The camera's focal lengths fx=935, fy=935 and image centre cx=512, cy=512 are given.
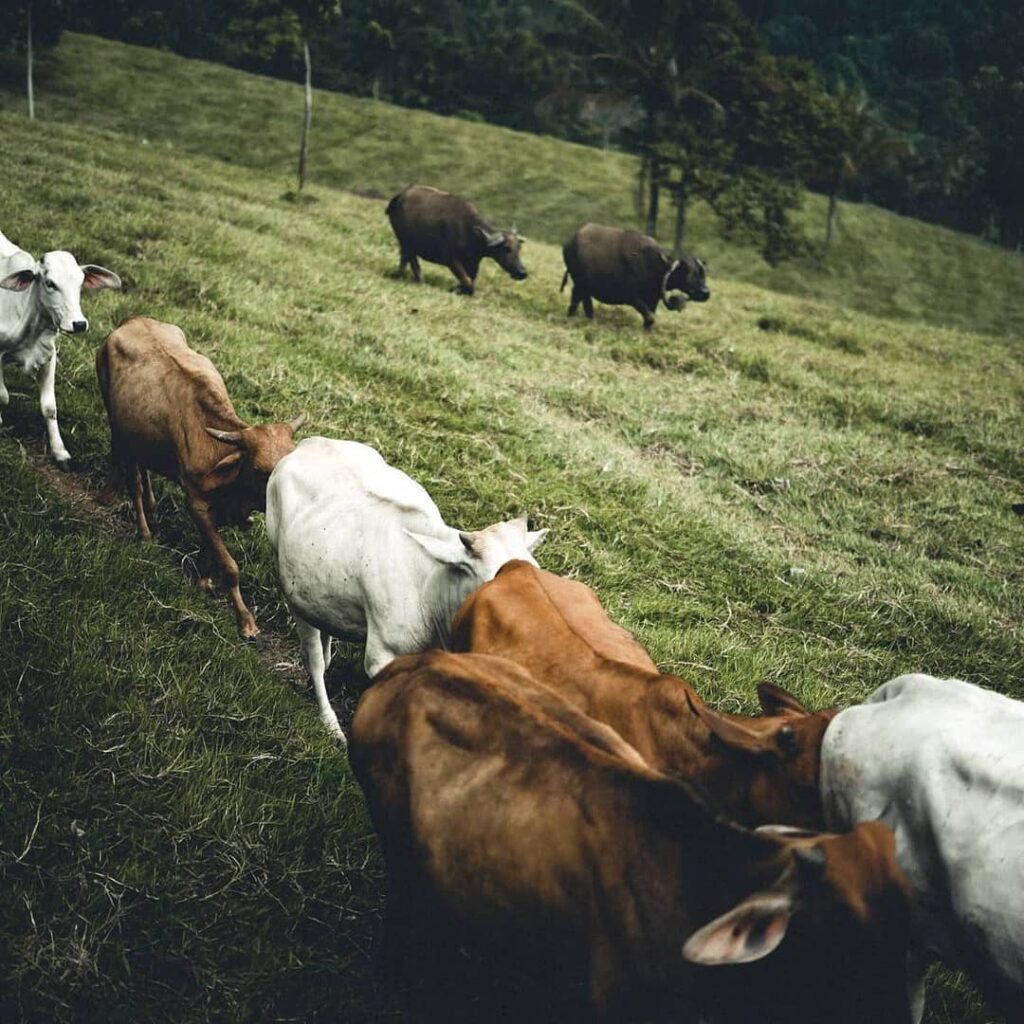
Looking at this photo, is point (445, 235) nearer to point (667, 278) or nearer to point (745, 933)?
point (667, 278)

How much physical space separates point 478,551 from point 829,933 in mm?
2256

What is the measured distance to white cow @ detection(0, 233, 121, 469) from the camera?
6.71 metres

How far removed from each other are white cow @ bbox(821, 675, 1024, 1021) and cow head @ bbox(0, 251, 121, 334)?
233 inches

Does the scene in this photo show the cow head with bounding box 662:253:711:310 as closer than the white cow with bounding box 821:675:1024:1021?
No

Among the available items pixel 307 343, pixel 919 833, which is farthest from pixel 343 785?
pixel 307 343

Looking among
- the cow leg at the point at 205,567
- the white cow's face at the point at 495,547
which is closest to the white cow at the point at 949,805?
the white cow's face at the point at 495,547

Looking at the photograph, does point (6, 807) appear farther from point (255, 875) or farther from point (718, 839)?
point (718, 839)

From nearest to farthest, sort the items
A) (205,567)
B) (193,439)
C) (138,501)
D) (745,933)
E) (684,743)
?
(745,933)
(684,743)
(193,439)
(205,567)
(138,501)

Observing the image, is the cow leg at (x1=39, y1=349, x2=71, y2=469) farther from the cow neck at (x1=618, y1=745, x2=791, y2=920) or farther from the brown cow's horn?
the cow neck at (x1=618, y1=745, x2=791, y2=920)

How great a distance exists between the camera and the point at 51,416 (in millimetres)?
6688

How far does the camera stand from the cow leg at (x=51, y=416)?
6.65 metres

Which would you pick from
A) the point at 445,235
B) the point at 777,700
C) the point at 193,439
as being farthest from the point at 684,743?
the point at 445,235

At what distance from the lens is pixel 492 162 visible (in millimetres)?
39062

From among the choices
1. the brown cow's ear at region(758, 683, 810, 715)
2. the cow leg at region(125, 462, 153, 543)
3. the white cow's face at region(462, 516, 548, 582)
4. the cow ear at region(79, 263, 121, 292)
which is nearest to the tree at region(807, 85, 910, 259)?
the cow ear at region(79, 263, 121, 292)
